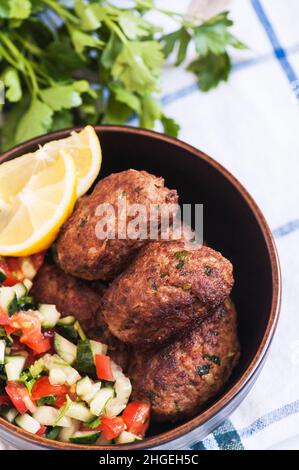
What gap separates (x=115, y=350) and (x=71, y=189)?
0.76m

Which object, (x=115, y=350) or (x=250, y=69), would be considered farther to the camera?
(x=250, y=69)

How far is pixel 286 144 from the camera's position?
3889 mm

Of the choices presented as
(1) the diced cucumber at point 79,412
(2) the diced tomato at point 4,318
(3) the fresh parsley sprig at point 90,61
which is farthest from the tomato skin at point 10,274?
(3) the fresh parsley sprig at point 90,61

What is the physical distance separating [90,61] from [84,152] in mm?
1200

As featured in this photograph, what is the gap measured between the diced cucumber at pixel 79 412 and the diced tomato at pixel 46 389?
8 cm

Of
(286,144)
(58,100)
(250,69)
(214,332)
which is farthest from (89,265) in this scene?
(250,69)

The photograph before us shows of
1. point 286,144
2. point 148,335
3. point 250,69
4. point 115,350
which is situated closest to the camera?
point 148,335

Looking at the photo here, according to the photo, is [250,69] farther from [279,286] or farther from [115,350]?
[115,350]

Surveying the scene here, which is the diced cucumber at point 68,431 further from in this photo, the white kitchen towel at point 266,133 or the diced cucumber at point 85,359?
the white kitchen towel at point 266,133

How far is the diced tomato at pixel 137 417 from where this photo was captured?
9.00 feet

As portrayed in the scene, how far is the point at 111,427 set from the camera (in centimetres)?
273

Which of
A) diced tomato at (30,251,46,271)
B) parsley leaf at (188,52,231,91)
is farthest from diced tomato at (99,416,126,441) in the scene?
parsley leaf at (188,52,231,91)

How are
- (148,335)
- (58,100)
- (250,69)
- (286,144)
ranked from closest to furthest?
(148,335) < (58,100) < (286,144) < (250,69)
